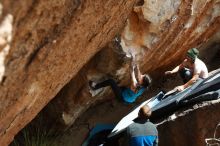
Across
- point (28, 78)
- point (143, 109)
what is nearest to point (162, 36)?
point (143, 109)

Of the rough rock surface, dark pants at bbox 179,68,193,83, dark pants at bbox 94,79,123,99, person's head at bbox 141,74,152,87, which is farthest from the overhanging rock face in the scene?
dark pants at bbox 179,68,193,83

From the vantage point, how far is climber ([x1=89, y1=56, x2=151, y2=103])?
730 centimetres

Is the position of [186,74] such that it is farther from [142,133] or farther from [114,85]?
[142,133]

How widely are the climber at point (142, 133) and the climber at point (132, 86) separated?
0.95 metres

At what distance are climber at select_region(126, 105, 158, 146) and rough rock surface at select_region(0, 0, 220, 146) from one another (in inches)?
43.7

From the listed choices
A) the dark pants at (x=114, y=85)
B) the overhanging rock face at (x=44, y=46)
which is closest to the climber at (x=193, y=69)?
the dark pants at (x=114, y=85)

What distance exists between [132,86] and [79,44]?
8.50ft

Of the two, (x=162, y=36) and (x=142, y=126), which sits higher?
(x=162, y=36)

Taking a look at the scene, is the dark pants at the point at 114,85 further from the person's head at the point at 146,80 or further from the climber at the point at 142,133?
the climber at the point at 142,133

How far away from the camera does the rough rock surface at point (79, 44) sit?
3801 mm

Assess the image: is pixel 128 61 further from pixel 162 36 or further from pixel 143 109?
pixel 143 109

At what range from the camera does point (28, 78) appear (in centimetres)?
429

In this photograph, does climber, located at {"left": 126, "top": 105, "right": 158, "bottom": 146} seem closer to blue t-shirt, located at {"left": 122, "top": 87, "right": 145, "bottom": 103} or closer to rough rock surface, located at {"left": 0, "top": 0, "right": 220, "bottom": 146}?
rough rock surface, located at {"left": 0, "top": 0, "right": 220, "bottom": 146}

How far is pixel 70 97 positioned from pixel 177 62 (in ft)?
8.13
